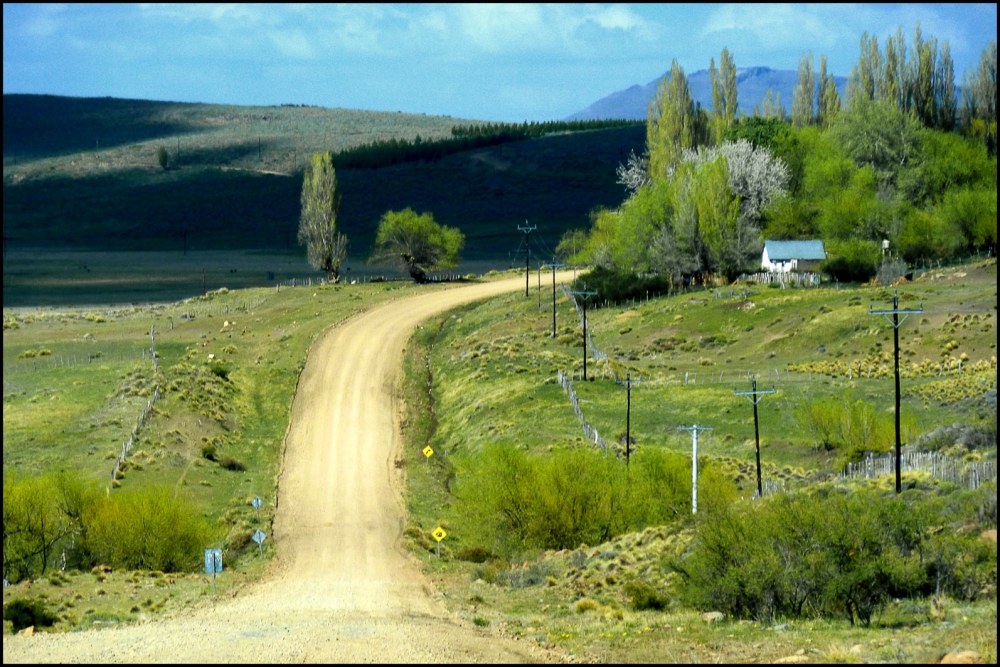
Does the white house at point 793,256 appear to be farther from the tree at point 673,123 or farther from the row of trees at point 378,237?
the row of trees at point 378,237

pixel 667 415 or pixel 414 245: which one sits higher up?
pixel 414 245

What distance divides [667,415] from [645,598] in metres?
26.1

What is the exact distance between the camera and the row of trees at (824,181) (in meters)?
88.6

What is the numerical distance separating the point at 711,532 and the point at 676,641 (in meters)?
6.79

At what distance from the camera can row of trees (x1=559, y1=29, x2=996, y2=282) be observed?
3489 inches

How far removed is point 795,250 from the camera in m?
89.9

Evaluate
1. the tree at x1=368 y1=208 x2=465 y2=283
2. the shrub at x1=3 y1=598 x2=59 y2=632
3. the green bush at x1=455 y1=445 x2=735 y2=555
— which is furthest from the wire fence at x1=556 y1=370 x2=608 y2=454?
the tree at x1=368 y1=208 x2=465 y2=283

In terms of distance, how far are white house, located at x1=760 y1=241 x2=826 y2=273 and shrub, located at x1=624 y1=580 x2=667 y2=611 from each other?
193 feet

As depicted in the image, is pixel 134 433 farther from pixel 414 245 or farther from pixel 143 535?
pixel 414 245

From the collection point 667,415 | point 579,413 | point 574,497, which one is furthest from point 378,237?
point 574,497

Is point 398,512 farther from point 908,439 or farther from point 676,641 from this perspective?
point 676,641

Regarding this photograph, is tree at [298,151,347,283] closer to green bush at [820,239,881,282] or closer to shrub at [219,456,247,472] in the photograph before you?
green bush at [820,239,881,282]

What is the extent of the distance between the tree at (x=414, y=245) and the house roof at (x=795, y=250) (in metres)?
32.9

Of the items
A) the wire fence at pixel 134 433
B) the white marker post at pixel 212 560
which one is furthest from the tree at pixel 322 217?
the white marker post at pixel 212 560
